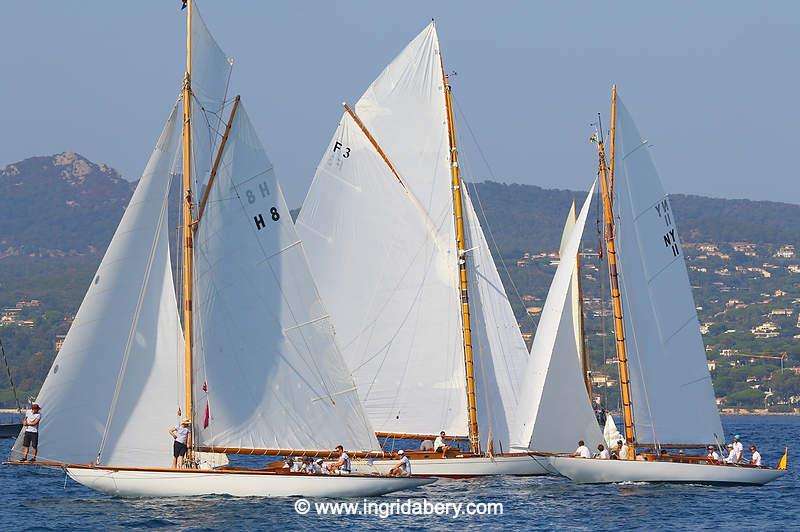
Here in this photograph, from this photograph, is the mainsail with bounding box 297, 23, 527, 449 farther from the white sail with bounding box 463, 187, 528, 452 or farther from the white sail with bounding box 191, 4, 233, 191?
the white sail with bounding box 191, 4, 233, 191

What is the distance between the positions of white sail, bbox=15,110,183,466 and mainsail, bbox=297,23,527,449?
14.8m

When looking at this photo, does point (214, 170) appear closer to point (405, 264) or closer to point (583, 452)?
point (405, 264)

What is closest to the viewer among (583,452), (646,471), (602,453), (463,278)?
(583,452)

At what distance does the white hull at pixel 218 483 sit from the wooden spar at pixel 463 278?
37.4 ft

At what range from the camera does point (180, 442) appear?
46.1 metres

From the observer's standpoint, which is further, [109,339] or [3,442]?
[3,442]

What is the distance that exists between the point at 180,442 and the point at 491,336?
17806 mm

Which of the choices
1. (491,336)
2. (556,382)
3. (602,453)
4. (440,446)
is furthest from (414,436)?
(602,453)

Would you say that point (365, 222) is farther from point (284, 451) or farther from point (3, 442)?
point (3, 442)

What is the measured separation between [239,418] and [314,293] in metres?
4.77

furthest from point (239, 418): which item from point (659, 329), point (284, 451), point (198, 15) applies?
point (659, 329)

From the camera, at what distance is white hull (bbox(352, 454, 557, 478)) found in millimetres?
56375

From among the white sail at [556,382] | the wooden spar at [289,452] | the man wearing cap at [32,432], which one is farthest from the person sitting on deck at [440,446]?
the man wearing cap at [32,432]

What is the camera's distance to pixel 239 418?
157 feet
